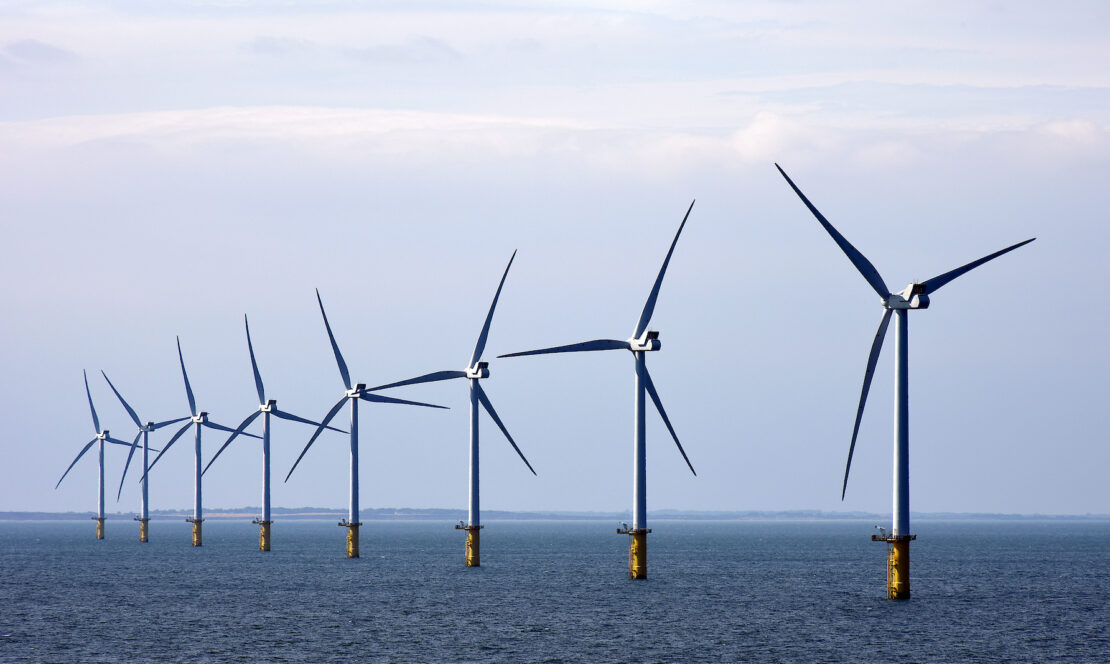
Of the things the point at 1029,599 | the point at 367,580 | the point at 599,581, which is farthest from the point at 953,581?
the point at 367,580

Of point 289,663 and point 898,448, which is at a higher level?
point 898,448

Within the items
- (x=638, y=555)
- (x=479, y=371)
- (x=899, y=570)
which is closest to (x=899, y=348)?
(x=899, y=570)

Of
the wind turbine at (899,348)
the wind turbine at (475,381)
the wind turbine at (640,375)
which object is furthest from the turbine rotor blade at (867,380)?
the wind turbine at (475,381)

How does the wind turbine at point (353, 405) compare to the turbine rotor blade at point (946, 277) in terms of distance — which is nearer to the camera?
the turbine rotor blade at point (946, 277)

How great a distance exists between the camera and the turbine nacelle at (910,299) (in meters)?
75.1

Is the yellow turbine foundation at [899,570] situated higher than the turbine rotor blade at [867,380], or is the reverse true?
the turbine rotor blade at [867,380]

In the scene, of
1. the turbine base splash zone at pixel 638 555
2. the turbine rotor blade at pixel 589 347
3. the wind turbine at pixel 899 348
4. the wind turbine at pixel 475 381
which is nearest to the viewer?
the wind turbine at pixel 899 348

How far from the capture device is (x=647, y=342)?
94.9 meters

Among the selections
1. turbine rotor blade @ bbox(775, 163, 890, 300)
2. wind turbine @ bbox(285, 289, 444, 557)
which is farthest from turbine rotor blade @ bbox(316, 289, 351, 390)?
turbine rotor blade @ bbox(775, 163, 890, 300)

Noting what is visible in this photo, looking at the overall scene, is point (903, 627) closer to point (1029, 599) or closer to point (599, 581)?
point (1029, 599)

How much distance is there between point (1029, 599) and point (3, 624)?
76.8m

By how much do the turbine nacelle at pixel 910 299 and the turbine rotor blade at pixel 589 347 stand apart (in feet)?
79.6

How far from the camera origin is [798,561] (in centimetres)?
18012

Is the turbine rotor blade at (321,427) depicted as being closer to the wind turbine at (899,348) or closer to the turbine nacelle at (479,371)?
the turbine nacelle at (479,371)
